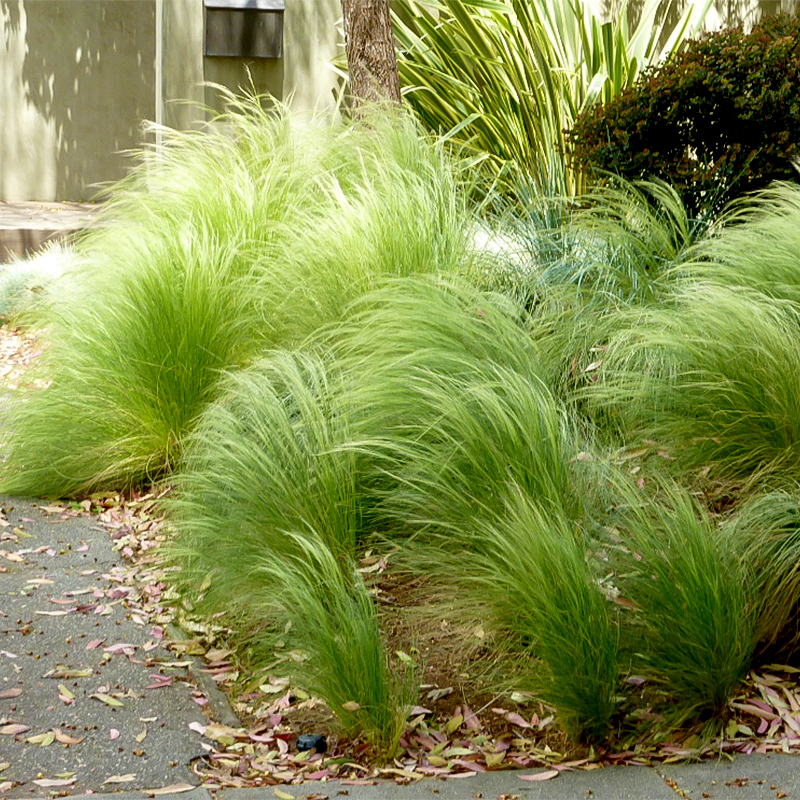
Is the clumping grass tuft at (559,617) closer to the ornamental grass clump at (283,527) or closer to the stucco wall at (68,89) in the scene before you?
the ornamental grass clump at (283,527)

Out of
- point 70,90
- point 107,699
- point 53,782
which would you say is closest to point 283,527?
point 107,699

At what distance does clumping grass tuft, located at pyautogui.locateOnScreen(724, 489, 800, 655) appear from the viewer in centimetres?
332

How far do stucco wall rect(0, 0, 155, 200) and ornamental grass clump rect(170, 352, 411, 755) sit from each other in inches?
409

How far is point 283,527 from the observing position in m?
3.69

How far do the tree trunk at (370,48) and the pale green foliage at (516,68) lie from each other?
1.10m

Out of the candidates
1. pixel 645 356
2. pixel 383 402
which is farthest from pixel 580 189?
pixel 383 402

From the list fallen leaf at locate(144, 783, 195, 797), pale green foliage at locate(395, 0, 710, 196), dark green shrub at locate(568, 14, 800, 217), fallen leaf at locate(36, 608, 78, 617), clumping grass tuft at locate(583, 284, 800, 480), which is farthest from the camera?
pale green foliage at locate(395, 0, 710, 196)

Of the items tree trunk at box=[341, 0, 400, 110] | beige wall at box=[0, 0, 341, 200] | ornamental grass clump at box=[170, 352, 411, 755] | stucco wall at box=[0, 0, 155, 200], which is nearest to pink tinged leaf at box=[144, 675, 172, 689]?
ornamental grass clump at box=[170, 352, 411, 755]

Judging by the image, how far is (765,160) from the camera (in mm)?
6102

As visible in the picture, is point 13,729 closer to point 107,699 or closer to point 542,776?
point 107,699

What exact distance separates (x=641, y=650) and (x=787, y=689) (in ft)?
1.50

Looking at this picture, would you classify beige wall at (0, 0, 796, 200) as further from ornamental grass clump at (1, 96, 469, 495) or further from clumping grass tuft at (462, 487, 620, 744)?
clumping grass tuft at (462, 487, 620, 744)

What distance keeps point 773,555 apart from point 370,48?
16.1 feet

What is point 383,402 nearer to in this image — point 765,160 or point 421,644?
point 421,644
